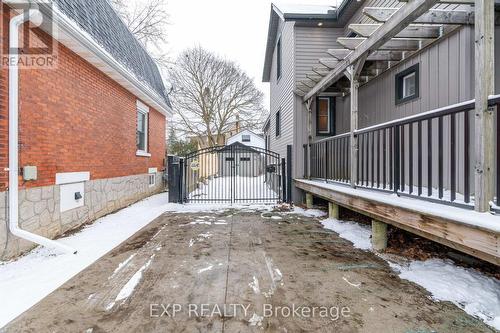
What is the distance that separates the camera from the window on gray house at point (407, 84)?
515 centimetres

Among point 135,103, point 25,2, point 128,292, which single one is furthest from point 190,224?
point 135,103

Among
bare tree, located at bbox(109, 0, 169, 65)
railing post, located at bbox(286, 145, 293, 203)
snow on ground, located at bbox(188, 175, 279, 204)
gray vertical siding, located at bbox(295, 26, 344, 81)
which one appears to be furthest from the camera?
bare tree, located at bbox(109, 0, 169, 65)

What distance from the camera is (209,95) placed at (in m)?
23.8

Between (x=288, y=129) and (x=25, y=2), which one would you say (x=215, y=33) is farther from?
(x=25, y=2)

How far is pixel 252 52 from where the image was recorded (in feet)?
114

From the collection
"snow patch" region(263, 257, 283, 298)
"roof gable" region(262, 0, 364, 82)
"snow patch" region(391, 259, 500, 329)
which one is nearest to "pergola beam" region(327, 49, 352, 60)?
"roof gable" region(262, 0, 364, 82)

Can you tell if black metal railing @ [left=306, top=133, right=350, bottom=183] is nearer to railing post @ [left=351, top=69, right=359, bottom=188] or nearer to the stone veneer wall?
railing post @ [left=351, top=69, right=359, bottom=188]

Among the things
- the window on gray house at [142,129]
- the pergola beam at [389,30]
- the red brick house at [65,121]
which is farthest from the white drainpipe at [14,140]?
the window on gray house at [142,129]

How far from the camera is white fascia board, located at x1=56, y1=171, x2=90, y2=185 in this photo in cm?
464

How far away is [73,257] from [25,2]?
3405 mm

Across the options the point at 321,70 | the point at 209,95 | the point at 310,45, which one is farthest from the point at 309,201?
the point at 209,95

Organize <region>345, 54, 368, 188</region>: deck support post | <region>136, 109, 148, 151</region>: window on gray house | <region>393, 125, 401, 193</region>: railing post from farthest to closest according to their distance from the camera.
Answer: <region>136, 109, 148, 151</region>: window on gray house → <region>345, 54, 368, 188</region>: deck support post → <region>393, 125, 401, 193</region>: railing post

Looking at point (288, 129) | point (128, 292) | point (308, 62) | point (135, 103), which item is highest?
point (308, 62)

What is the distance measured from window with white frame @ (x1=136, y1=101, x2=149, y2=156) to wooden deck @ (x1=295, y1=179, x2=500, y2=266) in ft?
24.3
